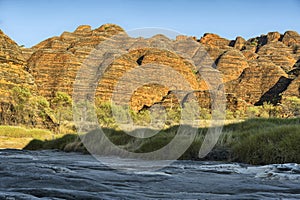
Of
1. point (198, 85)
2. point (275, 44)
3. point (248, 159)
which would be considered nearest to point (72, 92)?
point (198, 85)

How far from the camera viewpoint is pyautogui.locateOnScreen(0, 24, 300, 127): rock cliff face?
69.3 meters

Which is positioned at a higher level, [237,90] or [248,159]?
[237,90]

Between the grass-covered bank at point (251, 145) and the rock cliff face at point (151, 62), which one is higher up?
the rock cliff face at point (151, 62)

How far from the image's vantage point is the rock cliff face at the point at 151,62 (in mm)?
69287

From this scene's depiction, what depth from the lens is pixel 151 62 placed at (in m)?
109

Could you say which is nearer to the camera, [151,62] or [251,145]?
[251,145]

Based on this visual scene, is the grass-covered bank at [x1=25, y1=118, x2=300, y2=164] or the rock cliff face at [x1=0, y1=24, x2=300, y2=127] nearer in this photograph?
the grass-covered bank at [x1=25, y1=118, x2=300, y2=164]

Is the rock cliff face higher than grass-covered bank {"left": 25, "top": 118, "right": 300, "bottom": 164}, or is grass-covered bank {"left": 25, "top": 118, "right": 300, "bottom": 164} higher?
the rock cliff face

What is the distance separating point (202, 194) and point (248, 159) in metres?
5.43

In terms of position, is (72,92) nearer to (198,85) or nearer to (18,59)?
(18,59)

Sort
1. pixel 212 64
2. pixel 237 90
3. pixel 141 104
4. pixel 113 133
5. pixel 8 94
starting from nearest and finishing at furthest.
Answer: pixel 113 133 < pixel 8 94 < pixel 141 104 < pixel 237 90 < pixel 212 64

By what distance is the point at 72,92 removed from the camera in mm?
84688

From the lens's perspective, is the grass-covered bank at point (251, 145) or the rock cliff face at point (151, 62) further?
the rock cliff face at point (151, 62)

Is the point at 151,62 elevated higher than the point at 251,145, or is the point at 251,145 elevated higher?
the point at 151,62
